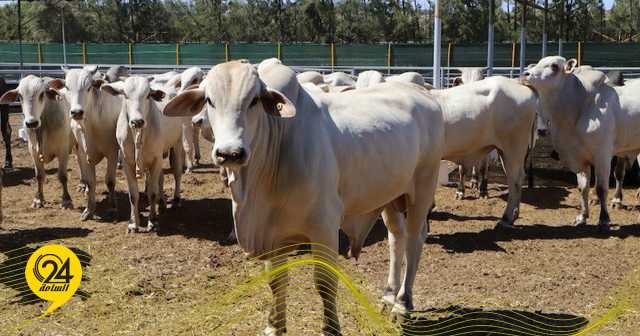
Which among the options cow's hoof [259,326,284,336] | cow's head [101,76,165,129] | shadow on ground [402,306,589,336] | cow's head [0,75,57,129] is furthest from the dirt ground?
cow's head [101,76,165,129]

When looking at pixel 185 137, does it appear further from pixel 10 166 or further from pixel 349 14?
pixel 349 14

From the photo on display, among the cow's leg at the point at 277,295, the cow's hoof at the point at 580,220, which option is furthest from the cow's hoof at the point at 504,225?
the cow's leg at the point at 277,295

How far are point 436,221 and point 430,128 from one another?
3948 mm

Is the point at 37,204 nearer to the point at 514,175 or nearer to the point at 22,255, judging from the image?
the point at 22,255

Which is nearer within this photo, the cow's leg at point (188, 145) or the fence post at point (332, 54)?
the cow's leg at point (188, 145)

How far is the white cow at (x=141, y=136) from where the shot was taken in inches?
319

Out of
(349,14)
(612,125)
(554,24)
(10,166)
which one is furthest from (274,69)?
(349,14)

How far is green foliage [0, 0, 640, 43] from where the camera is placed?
44219mm

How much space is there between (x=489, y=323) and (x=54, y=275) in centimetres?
355

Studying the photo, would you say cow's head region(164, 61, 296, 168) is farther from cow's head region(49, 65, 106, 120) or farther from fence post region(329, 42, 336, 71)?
fence post region(329, 42, 336, 71)

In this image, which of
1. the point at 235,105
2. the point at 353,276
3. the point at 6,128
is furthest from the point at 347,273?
the point at 6,128

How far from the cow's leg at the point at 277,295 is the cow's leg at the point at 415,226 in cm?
Answer: 109

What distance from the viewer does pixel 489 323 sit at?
5203mm

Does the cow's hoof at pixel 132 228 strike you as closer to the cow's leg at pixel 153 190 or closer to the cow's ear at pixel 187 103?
the cow's leg at pixel 153 190
